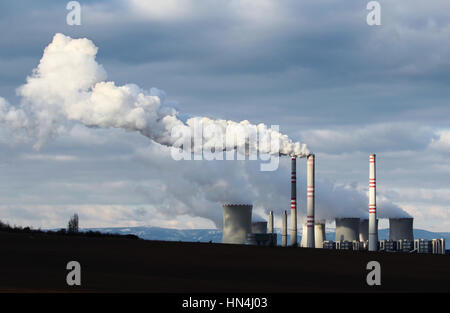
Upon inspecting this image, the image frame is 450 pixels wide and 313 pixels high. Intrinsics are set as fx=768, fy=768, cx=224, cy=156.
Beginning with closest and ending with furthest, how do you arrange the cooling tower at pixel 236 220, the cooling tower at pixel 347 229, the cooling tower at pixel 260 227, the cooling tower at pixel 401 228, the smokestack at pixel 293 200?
the smokestack at pixel 293 200 < the cooling tower at pixel 236 220 < the cooling tower at pixel 260 227 < the cooling tower at pixel 401 228 < the cooling tower at pixel 347 229

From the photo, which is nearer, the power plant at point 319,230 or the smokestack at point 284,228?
the power plant at point 319,230

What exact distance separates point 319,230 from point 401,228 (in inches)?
577

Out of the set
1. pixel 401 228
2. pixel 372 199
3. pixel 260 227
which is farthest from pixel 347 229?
pixel 372 199

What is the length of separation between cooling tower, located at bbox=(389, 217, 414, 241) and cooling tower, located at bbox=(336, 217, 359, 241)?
5726 millimetres

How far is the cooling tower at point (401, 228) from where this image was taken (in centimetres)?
12412

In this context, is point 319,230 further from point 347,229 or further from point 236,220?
point 236,220

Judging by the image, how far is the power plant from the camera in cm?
9706

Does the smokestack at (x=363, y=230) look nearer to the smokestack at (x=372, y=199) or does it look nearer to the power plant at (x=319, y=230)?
the power plant at (x=319, y=230)

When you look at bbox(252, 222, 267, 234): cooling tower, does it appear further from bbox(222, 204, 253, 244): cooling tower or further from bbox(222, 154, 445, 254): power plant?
bbox(222, 204, 253, 244): cooling tower

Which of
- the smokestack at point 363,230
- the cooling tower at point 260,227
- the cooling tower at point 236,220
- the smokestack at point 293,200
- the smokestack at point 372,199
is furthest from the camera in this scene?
the smokestack at point 363,230

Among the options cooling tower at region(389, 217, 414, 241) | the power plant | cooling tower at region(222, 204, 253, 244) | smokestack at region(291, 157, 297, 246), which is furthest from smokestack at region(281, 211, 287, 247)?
cooling tower at region(222, 204, 253, 244)

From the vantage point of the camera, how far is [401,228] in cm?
12550

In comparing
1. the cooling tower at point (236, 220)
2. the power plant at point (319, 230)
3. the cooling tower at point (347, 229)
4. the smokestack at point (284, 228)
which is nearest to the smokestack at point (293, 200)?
the power plant at point (319, 230)

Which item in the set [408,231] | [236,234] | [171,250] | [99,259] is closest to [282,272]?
[99,259]
